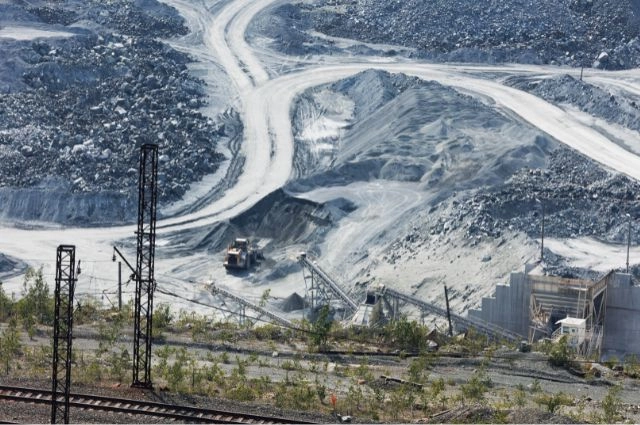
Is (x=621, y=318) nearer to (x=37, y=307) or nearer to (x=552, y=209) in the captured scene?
(x=552, y=209)

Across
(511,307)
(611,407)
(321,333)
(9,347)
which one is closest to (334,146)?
(511,307)

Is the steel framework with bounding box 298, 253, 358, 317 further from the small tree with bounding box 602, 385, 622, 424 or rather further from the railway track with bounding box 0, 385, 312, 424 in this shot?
the railway track with bounding box 0, 385, 312, 424

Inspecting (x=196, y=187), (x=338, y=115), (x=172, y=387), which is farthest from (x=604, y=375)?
(x=338, y=115)

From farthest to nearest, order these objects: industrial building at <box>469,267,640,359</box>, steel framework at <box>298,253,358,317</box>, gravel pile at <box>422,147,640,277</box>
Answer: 1. gravel pile at <box>422,147,640,277</box>
2. steel framework at <box>298,253,358,317</box>
3. industrial building at <box>469,267,640,359</box>

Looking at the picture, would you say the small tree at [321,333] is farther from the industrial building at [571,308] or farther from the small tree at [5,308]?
the small tree at [5,308]

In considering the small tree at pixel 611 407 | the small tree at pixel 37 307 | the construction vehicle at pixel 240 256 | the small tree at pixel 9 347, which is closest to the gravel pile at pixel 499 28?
the construction vehicle at pixel 240 256

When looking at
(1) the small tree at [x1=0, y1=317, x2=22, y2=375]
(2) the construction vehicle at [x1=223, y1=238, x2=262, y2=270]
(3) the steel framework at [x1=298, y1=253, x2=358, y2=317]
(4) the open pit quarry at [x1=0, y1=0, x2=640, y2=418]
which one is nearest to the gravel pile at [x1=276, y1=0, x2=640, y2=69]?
(4) the open pit quarry at [x1=0, y1=0, x2=640, y2=418]
